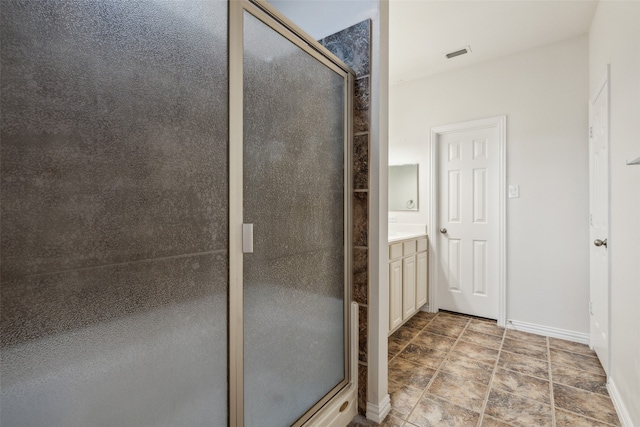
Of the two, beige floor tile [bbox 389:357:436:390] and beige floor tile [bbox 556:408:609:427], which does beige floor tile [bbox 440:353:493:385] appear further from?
beige floor tile [bbox 556:408:609:427]

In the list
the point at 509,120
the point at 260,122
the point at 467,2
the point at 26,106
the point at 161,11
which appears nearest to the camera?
the point at 26,106

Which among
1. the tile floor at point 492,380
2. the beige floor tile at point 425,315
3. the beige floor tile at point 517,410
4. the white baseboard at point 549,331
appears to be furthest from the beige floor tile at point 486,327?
the beige floor tile at point 517,410

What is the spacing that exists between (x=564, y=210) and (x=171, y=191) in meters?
3.20

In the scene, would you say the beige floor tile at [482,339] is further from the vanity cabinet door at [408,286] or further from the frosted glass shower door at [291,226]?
the frosted glass shower door at [291,226]

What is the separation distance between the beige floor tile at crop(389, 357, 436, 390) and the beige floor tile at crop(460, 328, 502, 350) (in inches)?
28.6

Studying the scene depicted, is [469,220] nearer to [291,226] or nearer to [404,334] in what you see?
[404,334]

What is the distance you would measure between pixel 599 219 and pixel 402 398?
1.93m

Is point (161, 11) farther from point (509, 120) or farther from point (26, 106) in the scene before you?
point (509, 120)

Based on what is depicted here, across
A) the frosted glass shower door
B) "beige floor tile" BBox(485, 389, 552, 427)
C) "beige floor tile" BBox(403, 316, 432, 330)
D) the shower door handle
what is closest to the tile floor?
"beige floor tile" BBox(485, 389, 552, 427)

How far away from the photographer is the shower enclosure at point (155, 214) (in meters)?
0.65

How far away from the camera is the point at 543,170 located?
9.35 ft

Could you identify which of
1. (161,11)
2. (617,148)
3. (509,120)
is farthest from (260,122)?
(509,120)

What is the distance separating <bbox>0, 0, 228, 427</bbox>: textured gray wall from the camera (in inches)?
25.3

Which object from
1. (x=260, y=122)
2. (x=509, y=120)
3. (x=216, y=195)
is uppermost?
(x=509, y=120)
